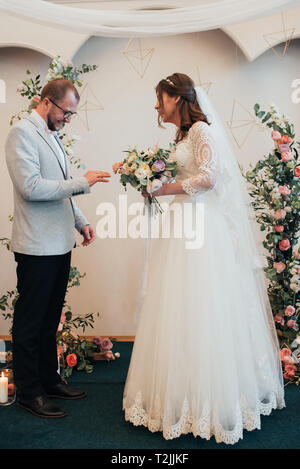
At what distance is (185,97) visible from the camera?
2.49 metres

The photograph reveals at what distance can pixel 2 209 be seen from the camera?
4137mm

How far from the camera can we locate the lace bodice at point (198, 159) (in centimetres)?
232

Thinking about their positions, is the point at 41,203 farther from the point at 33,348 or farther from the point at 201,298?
the point at 201,298

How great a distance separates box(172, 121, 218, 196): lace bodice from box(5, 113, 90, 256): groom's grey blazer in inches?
21.7

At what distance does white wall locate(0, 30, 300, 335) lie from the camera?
13.1 ft

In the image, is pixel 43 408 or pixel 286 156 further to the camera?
pixel 286 156

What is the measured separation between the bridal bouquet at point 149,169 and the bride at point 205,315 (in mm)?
93

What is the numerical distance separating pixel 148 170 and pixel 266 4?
1327 mm

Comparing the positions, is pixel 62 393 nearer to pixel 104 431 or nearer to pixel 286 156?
pixel 104 431

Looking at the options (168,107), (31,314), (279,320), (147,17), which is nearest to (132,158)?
(168,107)

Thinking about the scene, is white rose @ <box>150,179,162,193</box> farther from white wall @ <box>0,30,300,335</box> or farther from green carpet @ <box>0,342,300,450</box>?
white wall @ <box>0,30,300,335</box>

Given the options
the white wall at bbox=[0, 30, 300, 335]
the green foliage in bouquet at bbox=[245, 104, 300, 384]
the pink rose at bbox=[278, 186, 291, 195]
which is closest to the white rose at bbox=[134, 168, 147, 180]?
the green foliage in bouquet at bbox=[245, 104, 300, 384]

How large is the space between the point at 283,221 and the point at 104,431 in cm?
191

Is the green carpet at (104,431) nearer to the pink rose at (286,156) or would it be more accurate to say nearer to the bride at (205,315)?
the bride at (205,315)
